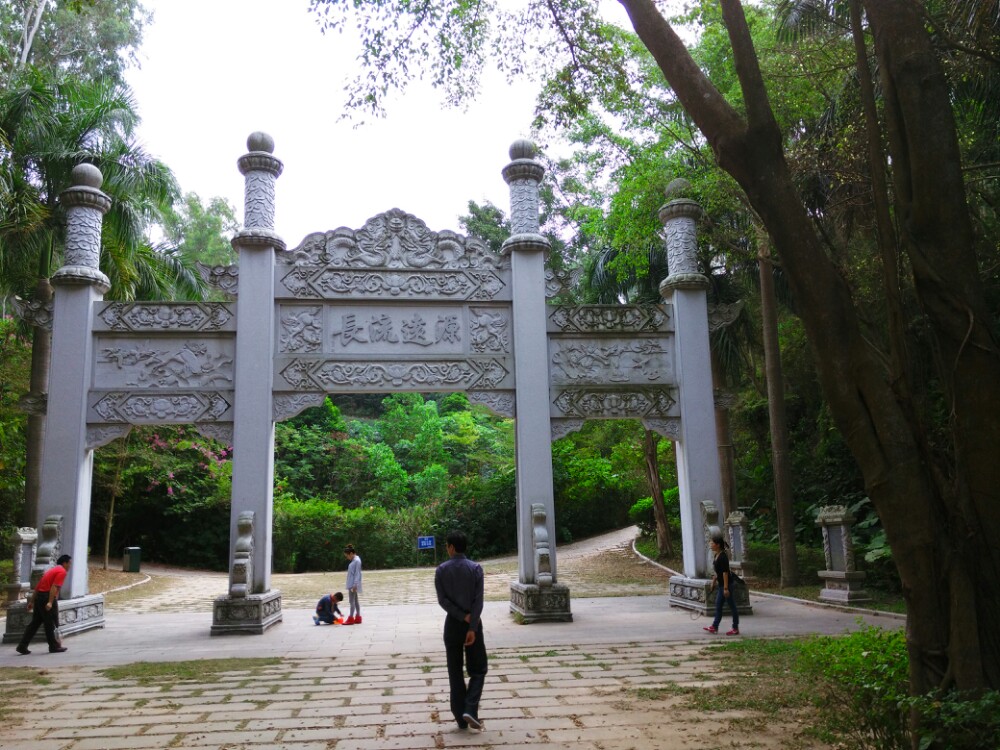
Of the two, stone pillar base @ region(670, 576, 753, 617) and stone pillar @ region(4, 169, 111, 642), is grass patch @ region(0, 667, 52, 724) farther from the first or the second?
stone pillar base @ region(670, 576, 753, 617)

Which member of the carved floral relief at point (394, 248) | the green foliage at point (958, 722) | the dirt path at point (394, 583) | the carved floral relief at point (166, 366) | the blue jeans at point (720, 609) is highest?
the carved floral relief at point (394, 248)

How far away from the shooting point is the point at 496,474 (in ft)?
83.1

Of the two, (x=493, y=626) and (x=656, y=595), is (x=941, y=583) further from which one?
(x=656, y=595)

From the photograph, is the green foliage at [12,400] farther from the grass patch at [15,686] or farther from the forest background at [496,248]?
the grass patch at [15,686]

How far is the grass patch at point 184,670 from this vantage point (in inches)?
253

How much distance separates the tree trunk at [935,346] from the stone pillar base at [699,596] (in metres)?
5.75

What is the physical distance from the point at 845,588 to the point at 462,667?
24.6ft

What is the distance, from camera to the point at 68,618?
903 centimetres

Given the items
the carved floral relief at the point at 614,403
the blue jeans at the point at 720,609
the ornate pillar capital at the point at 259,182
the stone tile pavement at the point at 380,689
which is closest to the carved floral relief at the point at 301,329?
the ornate pillar capital at the point at 259,182

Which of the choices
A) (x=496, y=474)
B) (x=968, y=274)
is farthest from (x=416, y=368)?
(x=496, y=474)

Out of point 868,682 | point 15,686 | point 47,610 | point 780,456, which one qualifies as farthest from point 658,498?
point 868,682

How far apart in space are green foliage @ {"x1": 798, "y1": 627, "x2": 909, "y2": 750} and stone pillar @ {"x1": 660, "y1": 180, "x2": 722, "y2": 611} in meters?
5.50

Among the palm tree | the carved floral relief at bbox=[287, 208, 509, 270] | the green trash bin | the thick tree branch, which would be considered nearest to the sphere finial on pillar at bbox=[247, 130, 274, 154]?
the carved floral relief at bbox=[287, 208, 509, 270]

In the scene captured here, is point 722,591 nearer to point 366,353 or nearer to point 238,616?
point 366,353
